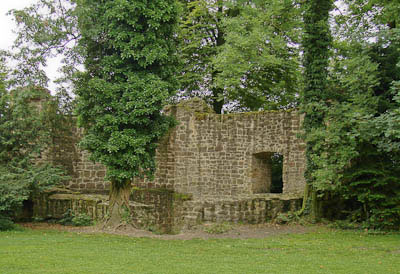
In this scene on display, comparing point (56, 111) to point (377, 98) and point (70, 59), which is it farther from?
point (377, 98)

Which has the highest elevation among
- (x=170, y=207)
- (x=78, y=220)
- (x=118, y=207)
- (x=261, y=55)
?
(x=261, y=55)

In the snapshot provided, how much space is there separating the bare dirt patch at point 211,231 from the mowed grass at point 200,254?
0.72 metres

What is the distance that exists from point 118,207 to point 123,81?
3.60m

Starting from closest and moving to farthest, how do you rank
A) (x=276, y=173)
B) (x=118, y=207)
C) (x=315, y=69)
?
1. (x=118, y=207)
2. (x=315, y=69)
3. (x=276, y=173)

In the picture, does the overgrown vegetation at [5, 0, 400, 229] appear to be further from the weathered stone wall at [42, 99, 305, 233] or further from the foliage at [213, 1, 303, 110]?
the foliage at [213, 1, 303, 110]

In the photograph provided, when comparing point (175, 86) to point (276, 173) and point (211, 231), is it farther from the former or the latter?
point (276, 173)

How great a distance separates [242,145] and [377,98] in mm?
6284

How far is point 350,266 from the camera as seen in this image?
8266 mm

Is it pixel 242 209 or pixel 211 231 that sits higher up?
pixel 242 209

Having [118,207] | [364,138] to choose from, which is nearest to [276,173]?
[364,138]

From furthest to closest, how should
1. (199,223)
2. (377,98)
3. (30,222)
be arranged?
(30,222), (199,223), (377,98)

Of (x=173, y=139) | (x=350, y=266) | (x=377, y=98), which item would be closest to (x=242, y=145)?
(x=173, y=139)

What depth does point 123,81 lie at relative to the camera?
13492 millimetres

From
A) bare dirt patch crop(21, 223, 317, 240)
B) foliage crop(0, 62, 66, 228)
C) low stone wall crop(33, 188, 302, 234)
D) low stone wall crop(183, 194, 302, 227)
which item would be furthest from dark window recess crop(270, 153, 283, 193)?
foliage crop(0, 62, 66, 228)
